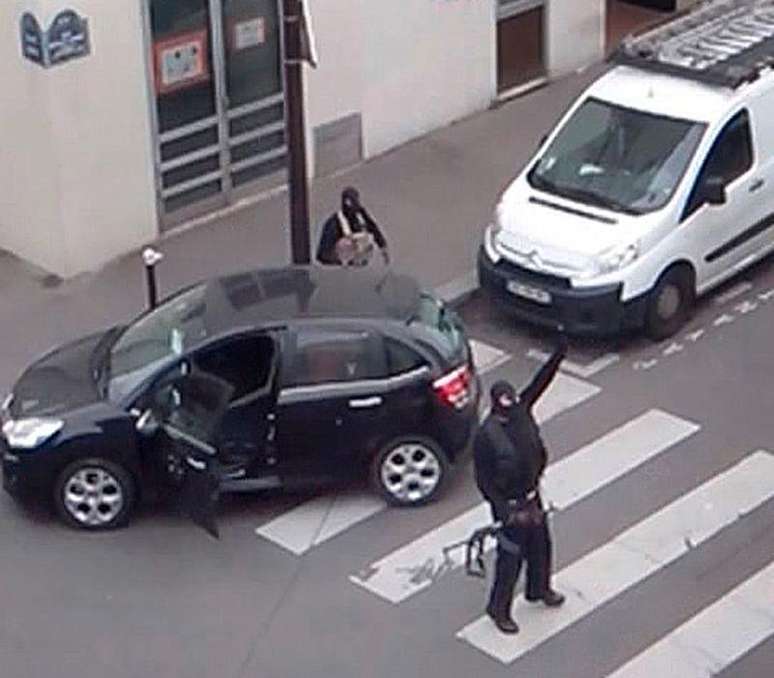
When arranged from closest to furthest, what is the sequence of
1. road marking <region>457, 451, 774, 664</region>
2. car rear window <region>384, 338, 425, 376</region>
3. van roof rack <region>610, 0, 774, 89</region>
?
road marking <region>457, 451, 774, 664</region>
car rear window <region>384, 338, 425, 376</region>
van roof rack <region>610, 0, 774, 89</region>

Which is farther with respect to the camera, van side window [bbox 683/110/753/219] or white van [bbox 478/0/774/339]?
van side window [bbox 683/110/753/219]

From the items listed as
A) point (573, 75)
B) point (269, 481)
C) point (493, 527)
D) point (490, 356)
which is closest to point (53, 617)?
point (269, 481)

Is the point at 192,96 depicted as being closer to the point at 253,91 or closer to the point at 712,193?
the point at 253,91

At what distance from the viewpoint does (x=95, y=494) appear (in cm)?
1656

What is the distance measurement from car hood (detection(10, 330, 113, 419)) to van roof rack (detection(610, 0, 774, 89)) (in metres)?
5.38

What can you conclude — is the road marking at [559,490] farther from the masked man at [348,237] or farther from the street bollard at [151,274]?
the street bollard at [151,274]

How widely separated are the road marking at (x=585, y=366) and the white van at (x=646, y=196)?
0.29m

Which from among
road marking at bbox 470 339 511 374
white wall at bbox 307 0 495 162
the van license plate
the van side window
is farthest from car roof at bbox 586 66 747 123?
white wall at bbox 307 0 495 162

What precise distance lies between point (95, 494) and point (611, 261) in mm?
4617

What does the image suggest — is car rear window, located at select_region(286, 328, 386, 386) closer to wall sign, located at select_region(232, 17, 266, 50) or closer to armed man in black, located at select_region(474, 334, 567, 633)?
armed man in black, located at select_region(474, 334, 567, 633)

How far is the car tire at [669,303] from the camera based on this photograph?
62.3ft

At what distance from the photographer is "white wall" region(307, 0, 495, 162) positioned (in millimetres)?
22000

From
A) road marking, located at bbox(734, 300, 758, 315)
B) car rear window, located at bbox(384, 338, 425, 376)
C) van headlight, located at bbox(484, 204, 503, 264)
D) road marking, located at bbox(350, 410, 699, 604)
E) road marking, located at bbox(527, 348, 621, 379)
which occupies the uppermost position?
car rear window, located at bbox(384, 338, 425, 376)

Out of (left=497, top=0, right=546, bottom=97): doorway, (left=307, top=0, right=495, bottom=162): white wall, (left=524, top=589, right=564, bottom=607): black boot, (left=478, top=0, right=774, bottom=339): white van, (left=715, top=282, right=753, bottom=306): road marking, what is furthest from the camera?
(left=497, top=0, right=546, bottom=97): doorway
